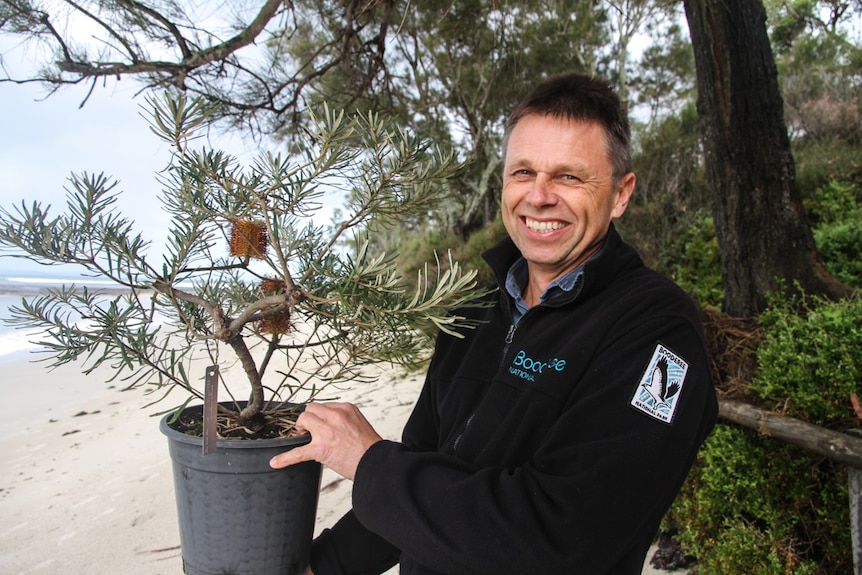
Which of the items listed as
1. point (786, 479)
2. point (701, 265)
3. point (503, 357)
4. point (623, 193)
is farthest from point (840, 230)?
point (503, 357)

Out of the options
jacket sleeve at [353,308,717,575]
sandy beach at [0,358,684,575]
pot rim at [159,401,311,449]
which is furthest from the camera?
sandy beach at [0,358,684,575]

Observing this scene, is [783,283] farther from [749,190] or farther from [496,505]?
[496,505]

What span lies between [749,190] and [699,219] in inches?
106

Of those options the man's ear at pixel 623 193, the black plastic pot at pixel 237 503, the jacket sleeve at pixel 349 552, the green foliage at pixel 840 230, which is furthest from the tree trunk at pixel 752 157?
the black plastic pot at pixel 237 503

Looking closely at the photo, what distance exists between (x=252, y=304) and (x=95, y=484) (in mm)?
3789

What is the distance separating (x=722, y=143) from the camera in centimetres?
273

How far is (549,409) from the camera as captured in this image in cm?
107

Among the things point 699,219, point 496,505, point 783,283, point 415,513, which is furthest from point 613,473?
point 699,219

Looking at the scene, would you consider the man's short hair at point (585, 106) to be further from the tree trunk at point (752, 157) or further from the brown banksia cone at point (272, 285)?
the tree trunk at point (752, 157)

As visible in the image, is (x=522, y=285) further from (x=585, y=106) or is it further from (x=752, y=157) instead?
(x=752, y=157)

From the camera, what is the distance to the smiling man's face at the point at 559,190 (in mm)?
1193

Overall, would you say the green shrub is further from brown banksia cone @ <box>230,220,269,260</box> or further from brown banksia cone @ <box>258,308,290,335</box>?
brown banksia cone @ <box>230,220,269,260</box>

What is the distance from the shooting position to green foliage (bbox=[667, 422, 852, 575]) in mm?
1932

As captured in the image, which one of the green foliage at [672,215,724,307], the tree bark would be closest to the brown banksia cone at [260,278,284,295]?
the tree bark
